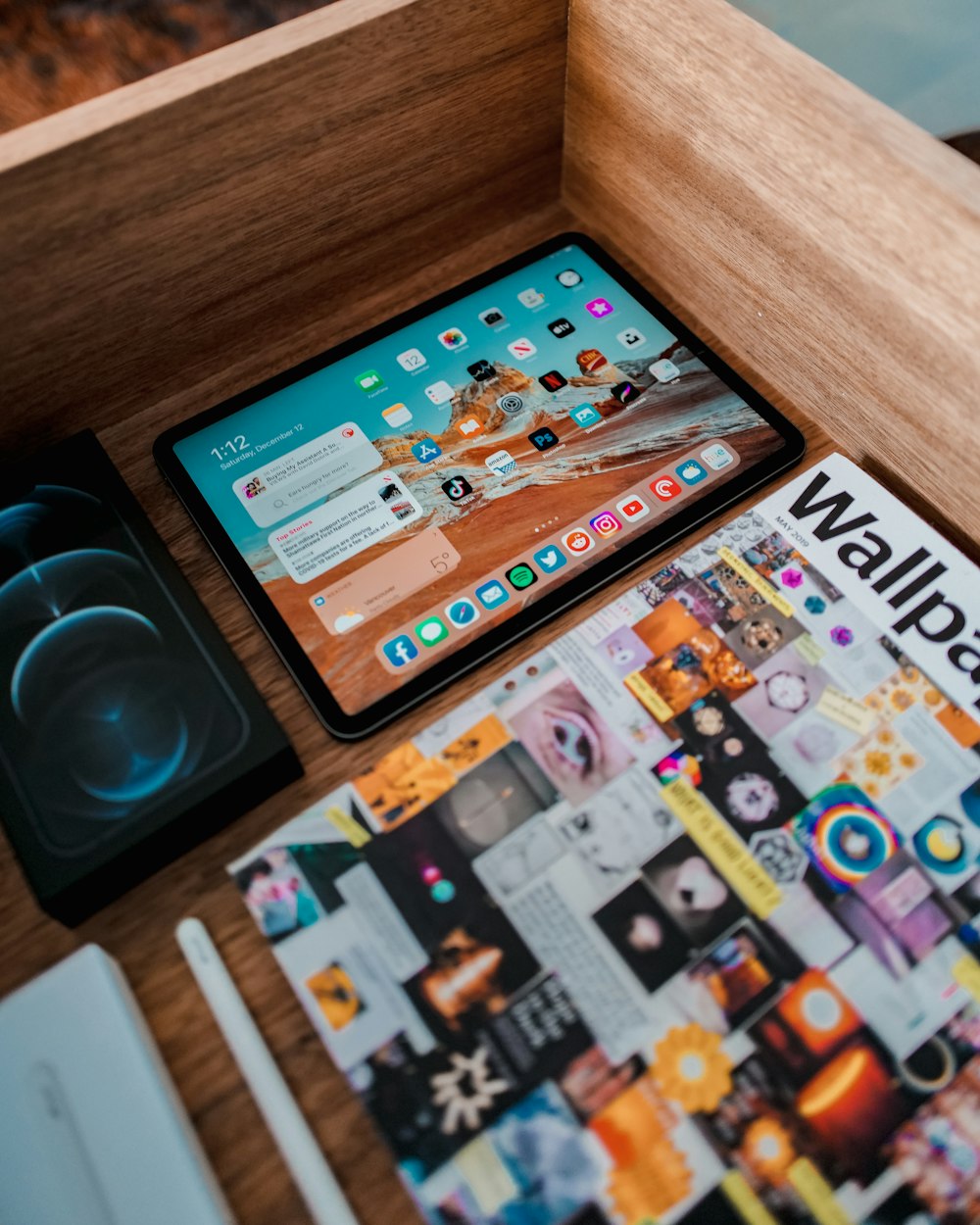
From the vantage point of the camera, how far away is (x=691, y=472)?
25.3 inches

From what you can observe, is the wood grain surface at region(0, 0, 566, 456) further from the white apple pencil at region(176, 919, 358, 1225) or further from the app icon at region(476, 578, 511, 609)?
the white apple pencil at region(176, 919, 358, 1225)

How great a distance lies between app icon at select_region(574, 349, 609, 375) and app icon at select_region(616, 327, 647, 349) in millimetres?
21

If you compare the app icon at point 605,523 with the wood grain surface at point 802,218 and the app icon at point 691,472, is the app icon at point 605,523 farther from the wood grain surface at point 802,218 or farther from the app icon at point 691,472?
the wood grain surface at point 802,218

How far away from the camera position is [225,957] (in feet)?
1.72

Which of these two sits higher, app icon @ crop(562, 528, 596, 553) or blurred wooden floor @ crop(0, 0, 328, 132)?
blurred wooden floor @ crop(0, 0, 328, 132)

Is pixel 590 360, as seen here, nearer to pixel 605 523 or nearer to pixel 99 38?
pixel 605 523

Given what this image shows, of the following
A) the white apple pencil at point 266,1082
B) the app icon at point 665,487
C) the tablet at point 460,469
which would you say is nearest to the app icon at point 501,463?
the tablet at point 460,469

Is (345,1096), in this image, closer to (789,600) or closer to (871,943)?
(871,943)

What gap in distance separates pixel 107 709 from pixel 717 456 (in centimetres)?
45

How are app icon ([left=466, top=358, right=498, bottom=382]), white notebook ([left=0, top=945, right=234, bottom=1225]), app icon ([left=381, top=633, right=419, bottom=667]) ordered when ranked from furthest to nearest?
1. app icon ([left=466, top=358, right=498, bottom=382])
2. app icon ([left=381, top=633, right=419, bottom=667])
3. white notebook ([left=0, top=945, right=234, bottom=1225])

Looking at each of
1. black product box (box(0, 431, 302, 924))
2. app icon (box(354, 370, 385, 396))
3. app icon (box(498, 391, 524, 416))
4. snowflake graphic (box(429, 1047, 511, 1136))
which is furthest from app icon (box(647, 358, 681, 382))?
snowflake graphic (box(429, 1047, 511, 1136))

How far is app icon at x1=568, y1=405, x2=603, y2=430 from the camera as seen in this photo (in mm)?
664

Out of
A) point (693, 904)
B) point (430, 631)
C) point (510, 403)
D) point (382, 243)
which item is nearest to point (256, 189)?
point (382, 243)

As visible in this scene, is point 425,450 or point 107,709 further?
point 425,450
